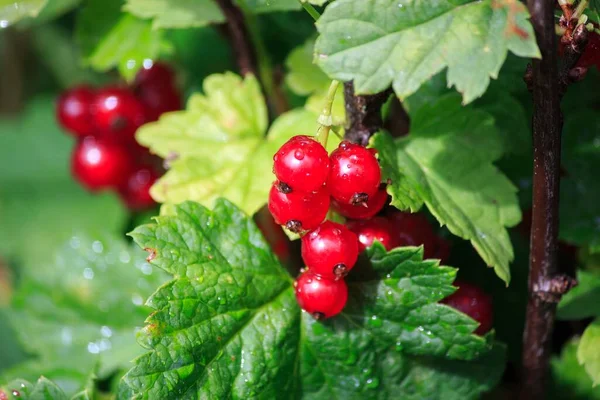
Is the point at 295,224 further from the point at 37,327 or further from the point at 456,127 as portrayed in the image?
the point at 37,327

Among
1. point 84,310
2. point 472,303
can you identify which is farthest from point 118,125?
point 472,303

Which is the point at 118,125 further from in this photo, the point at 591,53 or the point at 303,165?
the point at 591,53

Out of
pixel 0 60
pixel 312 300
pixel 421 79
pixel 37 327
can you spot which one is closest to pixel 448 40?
pixel 421 79

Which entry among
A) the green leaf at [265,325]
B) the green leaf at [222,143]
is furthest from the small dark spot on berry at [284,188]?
the green leaf at [222,143]

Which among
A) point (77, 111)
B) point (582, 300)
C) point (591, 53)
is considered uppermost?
point (77, 111)

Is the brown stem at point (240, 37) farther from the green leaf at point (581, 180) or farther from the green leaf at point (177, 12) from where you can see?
the green leaf at point (581, 180)

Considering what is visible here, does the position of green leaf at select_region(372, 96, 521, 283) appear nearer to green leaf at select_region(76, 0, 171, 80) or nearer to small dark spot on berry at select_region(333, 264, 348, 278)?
small dark spot on berry at select_region(333, 264, 348, 278)
